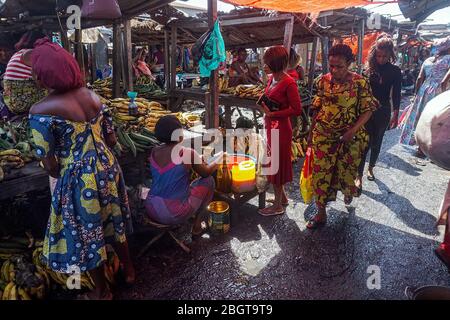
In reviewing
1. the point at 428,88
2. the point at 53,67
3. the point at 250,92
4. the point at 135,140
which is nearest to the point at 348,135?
the point at 135,140

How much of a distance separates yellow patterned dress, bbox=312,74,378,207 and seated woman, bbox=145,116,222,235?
1.38 metres

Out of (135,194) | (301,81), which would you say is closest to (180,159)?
(135,194)

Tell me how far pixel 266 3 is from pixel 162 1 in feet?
5.37

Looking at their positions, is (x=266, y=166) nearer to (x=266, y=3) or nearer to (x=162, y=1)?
(x=266, y=3)

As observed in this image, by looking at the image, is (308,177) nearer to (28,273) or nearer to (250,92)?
(28,273)

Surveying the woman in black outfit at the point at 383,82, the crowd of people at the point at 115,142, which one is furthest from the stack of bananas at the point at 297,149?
the woman in black outfit at the point at 383,82

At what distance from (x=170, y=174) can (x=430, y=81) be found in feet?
18.1

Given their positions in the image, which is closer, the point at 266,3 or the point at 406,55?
the point at 266,3

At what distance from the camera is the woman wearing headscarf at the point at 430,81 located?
225 inches

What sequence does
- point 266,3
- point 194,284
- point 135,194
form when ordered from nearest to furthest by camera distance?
point 194,284, point 135,194, point 266,3

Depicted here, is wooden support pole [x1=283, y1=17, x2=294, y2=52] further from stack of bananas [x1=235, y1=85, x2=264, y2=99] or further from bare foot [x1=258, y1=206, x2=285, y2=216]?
bare foot [x1=258, y1=206, x2=285, y2=216]

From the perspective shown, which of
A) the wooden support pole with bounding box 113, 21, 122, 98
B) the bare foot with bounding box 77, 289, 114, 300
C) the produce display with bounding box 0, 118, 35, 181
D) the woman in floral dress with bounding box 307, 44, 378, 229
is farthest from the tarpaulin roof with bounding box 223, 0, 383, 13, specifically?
the bare foot with bounding box 77, 289, 114, 300
